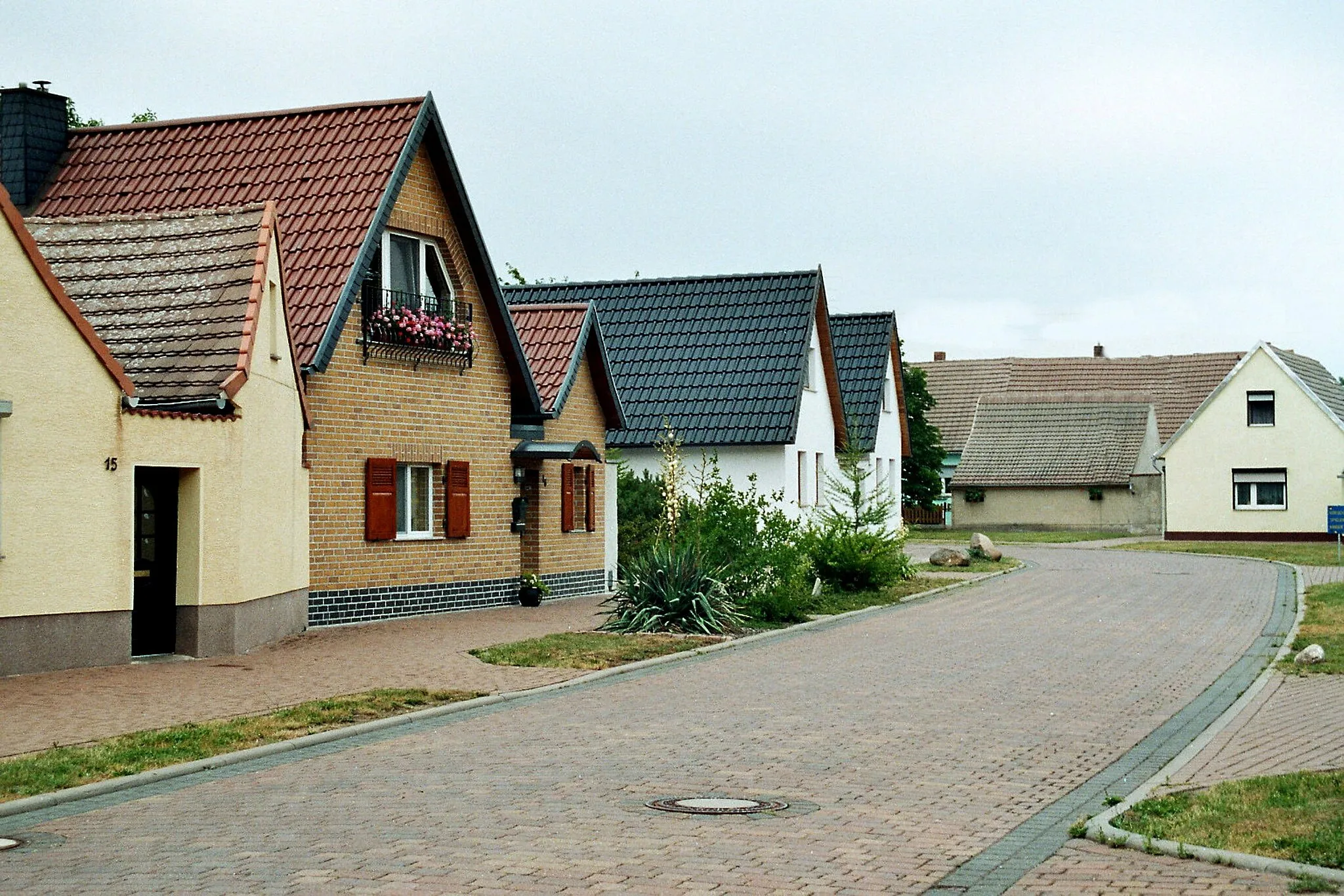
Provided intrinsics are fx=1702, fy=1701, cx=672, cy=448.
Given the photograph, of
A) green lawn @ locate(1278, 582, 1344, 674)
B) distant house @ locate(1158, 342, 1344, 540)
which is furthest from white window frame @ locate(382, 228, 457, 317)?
distant house @ locate(1158, 342, 1344, 540)

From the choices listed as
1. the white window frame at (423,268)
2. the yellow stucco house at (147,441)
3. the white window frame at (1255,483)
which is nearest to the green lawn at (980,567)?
the white window frame at (423,268)

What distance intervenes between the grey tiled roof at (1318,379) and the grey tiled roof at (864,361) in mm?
21638

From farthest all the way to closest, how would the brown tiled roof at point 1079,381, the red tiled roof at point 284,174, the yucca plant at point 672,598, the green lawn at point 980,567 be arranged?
the brown tiled roof at point 1079,381 → the green lawn at point 980,567 → the red tiled roof at point 284,174 → the yucca plant at point 672,598

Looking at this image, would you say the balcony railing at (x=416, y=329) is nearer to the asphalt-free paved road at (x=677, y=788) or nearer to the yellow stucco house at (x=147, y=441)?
the yellow stucco house at (x=147, y=441)

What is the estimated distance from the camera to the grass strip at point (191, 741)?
10820 millimetres

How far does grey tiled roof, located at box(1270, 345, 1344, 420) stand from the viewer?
62312 mm

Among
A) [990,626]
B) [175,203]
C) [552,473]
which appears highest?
[175,203]

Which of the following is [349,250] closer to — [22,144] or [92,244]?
[92,244]

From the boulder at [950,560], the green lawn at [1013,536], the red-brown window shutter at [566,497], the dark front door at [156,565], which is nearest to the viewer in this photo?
the dark front door at [156,565]

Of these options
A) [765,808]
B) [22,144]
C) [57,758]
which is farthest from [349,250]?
[765,808]

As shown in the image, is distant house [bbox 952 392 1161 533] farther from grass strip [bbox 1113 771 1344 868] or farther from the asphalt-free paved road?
grass strip [bbox 1113 771 1344 868]

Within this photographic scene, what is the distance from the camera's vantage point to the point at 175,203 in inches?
998

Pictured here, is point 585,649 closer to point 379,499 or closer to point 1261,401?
point 379,499

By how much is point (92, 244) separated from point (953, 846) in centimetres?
1518
